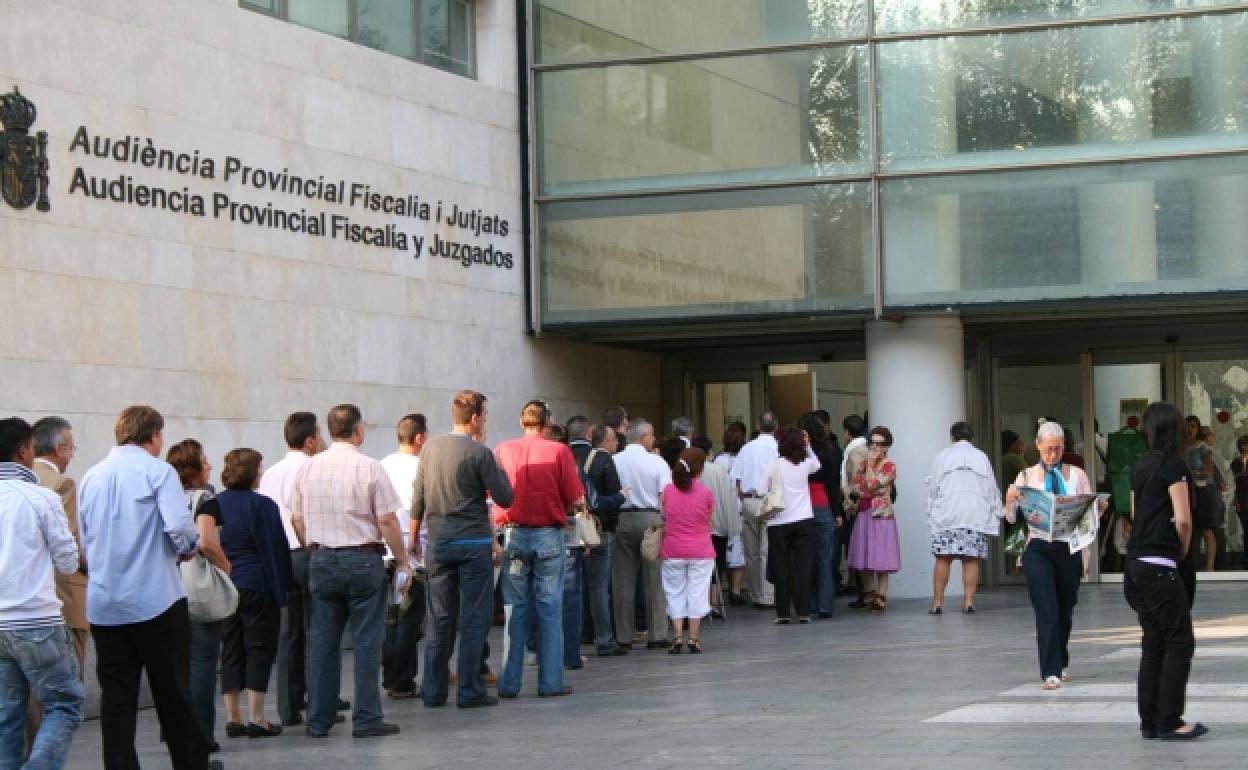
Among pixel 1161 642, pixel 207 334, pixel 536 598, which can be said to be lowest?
pixel 1161 642

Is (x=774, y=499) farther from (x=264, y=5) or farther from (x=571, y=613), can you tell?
(x=264, y=5)

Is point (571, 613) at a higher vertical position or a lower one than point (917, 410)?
lower

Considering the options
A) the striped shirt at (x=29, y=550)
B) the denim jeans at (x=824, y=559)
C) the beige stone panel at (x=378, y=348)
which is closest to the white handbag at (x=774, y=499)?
the denim jeans at (x=824, y=559)

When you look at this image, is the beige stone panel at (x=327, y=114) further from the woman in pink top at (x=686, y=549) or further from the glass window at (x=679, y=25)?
the woman in pink top at (x=686, y=549)

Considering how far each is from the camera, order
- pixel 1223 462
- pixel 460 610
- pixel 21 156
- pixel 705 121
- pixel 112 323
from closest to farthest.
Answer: pixel 460 610, pixel 21 156, pixel 112 323, pixel 705 121, pixel 1223 462

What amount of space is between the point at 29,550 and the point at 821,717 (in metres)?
4.54

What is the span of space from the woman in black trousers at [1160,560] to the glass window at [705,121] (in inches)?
426

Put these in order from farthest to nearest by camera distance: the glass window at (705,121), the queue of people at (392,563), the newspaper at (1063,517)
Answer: the glass window at (705,121), the newspaper at (1063,517), the queue of people at (392,563)

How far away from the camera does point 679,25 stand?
21.4 meters

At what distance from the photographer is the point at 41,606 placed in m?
8.42

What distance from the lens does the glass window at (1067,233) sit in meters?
19.1

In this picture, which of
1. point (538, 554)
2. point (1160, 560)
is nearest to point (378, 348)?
point (538, 554)

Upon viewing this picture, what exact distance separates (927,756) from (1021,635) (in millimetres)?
7038

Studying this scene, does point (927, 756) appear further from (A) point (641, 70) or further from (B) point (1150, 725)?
(A) point (641, 70)
